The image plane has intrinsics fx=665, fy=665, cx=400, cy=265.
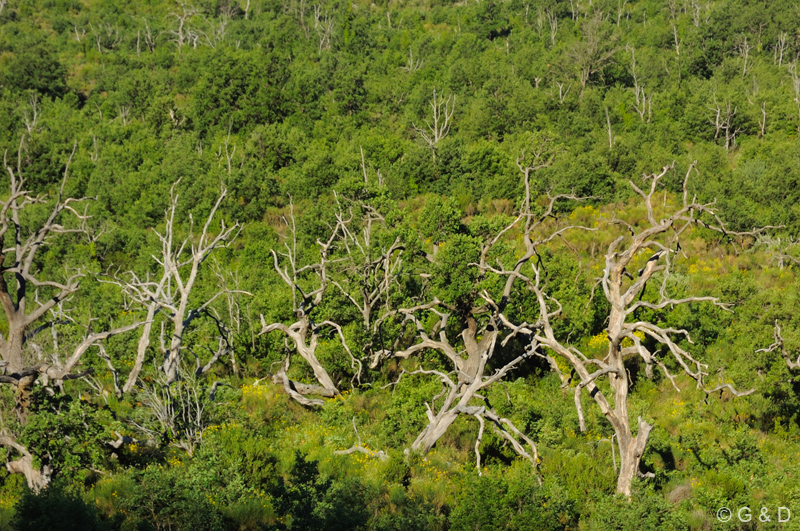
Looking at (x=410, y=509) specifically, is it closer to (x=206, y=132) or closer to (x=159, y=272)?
(x=159, y=272)

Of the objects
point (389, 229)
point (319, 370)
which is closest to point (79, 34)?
point (389, 229)

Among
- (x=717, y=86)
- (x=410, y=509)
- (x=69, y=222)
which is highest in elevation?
(x=410, y=509)

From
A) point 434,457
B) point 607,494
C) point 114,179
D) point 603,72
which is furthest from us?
point 603,72

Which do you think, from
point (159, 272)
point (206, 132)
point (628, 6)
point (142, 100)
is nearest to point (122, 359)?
point (159, 272)

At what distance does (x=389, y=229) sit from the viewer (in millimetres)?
22109

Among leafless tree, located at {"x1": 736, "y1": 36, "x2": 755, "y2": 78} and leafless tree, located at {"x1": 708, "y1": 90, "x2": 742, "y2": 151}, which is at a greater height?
leafless tree, located at {"x1": 736, "y1": 36, "x2": 755, "y2": 78}

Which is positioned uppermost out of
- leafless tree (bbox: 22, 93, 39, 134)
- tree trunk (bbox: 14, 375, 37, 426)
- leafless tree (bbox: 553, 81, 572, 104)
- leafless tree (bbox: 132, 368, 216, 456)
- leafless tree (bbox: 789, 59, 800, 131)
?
tree trunk (bbox: 14, 375, 37, 426)

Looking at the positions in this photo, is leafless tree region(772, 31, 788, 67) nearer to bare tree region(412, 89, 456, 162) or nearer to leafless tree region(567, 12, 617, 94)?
leafless tree region(567, 12, 617, 94)

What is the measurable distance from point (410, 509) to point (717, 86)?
168 feet

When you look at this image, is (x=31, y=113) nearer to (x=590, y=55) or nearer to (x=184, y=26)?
(x=184, y=26)

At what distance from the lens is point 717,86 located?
51906 millimetres

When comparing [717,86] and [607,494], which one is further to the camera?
[717,86]

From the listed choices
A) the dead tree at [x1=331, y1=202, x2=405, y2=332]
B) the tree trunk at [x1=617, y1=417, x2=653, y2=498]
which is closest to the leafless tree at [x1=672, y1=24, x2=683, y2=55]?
the dead tree at [x1=331, y1=202, x2=405, y2=332]

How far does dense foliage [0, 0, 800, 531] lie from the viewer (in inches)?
433
